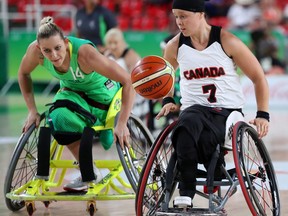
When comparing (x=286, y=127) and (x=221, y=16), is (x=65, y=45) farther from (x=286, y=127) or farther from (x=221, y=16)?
(x=221, y=16)

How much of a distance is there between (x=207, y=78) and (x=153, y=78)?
35 cm

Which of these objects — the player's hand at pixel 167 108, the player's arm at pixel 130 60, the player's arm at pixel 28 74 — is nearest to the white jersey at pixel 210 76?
the player's hand at pixel 167 108

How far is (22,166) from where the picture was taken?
6.46m

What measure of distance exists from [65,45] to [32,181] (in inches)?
37.8

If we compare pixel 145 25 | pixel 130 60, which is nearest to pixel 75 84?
pixel 130 60

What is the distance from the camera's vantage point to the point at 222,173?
17.6 feet

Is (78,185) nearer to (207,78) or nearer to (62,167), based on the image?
(62,167)

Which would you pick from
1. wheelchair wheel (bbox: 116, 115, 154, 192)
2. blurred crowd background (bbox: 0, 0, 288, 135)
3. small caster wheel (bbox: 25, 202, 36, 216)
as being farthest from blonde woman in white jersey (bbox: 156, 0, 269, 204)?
blurred crowd background (bbox: 0, 0, 288, 135)

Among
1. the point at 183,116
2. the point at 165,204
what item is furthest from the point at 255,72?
the point at 165,204

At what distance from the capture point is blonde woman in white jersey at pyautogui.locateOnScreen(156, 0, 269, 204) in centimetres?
527

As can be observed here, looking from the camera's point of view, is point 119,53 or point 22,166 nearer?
point 22,166

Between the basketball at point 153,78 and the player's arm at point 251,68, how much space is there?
0.39 metres

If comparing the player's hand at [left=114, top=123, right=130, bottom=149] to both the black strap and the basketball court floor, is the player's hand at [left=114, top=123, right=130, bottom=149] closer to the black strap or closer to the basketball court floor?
the black strap

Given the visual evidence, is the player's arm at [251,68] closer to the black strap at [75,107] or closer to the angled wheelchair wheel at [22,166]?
the black strap at [75,107]
